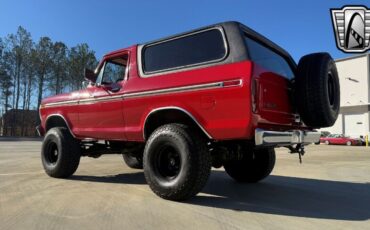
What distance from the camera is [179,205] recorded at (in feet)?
16.2

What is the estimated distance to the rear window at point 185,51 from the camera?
515cm

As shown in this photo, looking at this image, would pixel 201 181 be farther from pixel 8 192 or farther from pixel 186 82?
pixel 8 192

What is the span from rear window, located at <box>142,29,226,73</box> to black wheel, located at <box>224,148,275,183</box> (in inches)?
85.7

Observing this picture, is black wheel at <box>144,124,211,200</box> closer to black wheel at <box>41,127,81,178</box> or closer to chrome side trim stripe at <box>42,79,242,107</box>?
chrome side trim stripe at <box>42,79,242,107</box>

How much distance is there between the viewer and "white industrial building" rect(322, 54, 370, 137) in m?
46.8

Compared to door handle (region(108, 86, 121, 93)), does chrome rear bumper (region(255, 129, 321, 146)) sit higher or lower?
lower

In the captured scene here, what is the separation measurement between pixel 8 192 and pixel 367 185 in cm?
614

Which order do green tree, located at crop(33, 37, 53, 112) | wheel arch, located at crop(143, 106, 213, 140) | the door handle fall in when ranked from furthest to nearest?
1. green tree, located at crop(33, 37, 53, 112)
2. the door handle
3. wheel arch, located at crop(143, 106, 213, 140)

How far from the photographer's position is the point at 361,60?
156 ft

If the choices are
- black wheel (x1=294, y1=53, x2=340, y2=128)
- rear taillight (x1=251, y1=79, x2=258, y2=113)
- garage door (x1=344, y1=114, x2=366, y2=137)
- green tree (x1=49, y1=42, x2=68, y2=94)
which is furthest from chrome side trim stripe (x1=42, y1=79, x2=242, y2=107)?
green tree (x1=49, y1=42, x2=68, y2=94)

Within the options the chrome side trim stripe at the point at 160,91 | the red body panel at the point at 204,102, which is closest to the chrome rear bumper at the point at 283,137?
the red body panel at the point at 204,102

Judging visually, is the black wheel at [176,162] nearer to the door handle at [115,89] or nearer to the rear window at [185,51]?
the rear window at [185,51]

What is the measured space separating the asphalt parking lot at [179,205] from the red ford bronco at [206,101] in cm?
48

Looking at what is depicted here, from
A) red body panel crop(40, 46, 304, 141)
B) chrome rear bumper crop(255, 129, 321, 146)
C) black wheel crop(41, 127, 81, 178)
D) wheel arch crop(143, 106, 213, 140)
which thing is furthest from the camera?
black wheel crop(41, 127, 81, 178)
